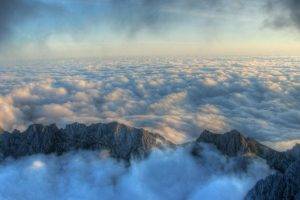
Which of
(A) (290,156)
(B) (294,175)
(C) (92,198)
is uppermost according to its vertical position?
(B) (294,175)

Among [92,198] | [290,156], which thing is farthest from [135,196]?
[290,156]

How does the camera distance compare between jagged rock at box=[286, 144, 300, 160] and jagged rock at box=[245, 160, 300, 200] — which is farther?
jagged rock at box=[286, 144, 300, 160]

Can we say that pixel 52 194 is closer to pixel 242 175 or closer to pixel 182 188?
pixel 182 188

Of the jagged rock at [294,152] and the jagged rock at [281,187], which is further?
the jagged rock at [294,152]

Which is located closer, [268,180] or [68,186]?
[268,180]

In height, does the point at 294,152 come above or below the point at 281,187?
below

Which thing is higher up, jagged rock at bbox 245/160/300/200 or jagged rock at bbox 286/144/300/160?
jagged rock at bbox 245/160/300/200

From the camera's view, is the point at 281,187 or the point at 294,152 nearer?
the point at 281,187

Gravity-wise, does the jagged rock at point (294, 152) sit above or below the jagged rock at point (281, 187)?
below
